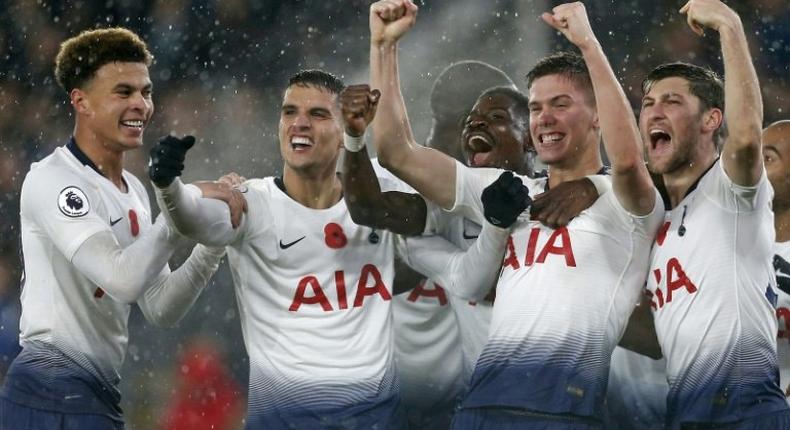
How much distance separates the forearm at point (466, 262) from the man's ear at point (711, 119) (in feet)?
2.55

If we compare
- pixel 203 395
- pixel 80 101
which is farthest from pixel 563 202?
pixel 203 395

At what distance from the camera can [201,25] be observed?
7.88m

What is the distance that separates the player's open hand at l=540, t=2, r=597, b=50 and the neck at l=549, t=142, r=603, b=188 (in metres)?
0.40

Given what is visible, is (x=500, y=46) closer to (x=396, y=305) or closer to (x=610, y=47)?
(x=610, y=47)

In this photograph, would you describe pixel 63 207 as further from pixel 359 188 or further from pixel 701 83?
pixel 701 83

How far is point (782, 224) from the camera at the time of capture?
4688mm

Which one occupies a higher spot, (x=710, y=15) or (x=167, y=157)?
(x=710, y=15)

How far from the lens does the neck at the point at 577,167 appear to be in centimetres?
379

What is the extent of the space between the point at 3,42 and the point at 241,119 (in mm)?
1700

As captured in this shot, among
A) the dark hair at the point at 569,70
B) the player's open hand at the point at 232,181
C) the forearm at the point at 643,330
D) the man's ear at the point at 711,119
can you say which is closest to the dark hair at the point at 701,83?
the man's ear at the point at 711,119

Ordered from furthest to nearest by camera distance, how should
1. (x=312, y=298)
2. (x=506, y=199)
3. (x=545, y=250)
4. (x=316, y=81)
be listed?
1. (x=316, y=81)
2. (x=312, y=298)
3. (x=545, y=250)
4. (x=506, y=199)

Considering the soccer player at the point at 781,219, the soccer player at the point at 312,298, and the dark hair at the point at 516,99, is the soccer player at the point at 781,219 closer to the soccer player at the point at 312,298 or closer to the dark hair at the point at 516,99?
the dark hair at the point at 516,99

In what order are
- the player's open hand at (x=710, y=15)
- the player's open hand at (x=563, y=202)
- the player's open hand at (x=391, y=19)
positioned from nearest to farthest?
1. the player's open hand at (x=710, y=15)
2. the player's open hand at (x=563, y=202)
3. the player's open hand at (x=391, y=19)

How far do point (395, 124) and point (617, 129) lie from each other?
2.45 feet
